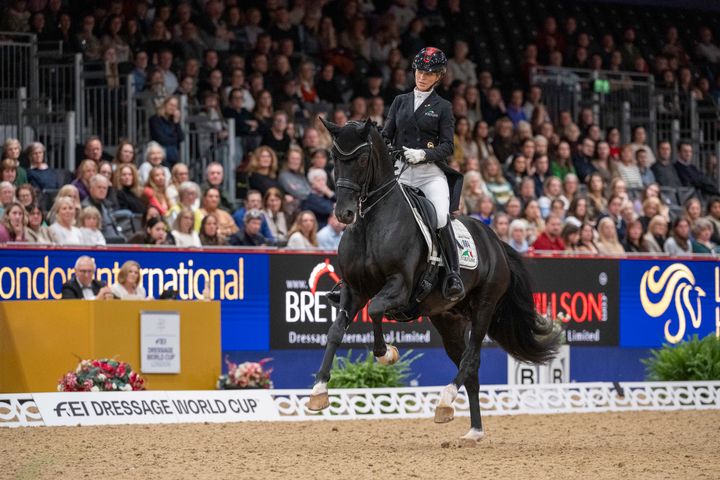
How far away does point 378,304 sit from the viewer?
29.7 ft

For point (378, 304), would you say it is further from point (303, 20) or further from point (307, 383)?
point (303, 20)

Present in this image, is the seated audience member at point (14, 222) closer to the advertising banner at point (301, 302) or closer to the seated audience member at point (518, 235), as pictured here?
the advertising banner at point (301, 302)

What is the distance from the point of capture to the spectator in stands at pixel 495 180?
60.3 feet

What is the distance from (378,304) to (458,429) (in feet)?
9.72

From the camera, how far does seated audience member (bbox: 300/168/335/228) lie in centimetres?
1639

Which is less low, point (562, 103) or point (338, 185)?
point (562, 103)

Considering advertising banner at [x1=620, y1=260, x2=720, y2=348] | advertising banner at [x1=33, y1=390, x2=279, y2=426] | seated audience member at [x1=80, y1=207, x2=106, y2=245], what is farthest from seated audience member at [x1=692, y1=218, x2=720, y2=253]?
seated audience member at [x1=80, y1=207, x2=106, y2=245]

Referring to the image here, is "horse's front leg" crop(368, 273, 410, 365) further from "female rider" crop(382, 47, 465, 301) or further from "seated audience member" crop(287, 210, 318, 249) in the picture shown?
"seated audience member" crop(287, 210, 318, 249)

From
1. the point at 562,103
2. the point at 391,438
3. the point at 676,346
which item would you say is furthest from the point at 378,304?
the point at 562,103

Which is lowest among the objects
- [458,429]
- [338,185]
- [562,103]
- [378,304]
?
[458,429]

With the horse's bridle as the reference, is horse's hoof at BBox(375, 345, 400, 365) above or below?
below

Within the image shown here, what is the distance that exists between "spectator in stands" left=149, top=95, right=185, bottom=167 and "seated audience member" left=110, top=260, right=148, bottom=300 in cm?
393

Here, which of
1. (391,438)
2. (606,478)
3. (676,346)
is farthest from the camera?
(676,346)

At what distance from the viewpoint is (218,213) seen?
49.1ft
